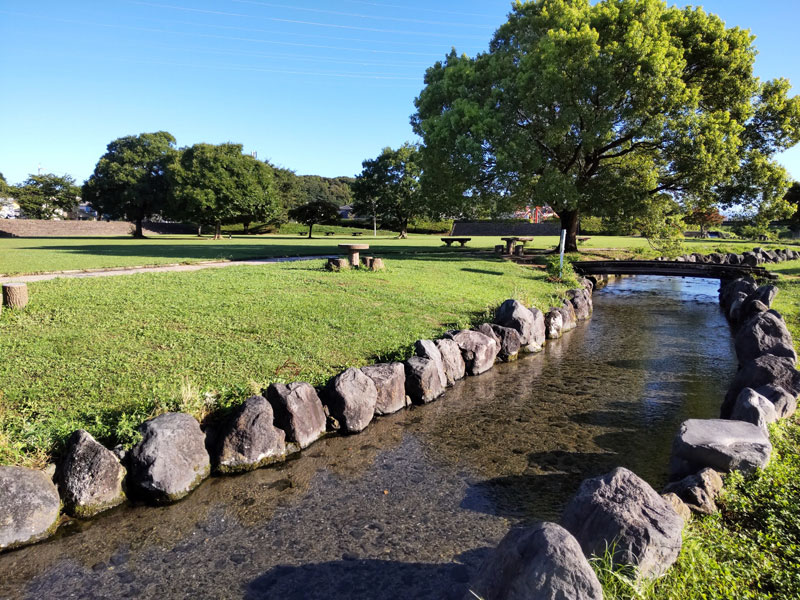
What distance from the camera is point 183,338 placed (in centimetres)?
796

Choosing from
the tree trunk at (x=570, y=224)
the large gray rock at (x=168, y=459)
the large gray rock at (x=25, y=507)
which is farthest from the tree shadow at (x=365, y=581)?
the tree trunk at (x=570, y=224)

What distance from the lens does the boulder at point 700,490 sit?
402 centimetres

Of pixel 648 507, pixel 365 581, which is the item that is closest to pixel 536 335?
pixel 648 507

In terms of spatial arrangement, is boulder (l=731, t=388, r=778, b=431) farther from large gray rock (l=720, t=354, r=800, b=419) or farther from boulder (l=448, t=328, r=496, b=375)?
boulder (l=448, t=328, r=496, b=375)

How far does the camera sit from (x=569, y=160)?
23328 millimetres

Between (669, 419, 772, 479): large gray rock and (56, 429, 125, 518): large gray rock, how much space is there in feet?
18.0

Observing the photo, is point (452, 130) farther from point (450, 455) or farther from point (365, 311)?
point (450, 455)

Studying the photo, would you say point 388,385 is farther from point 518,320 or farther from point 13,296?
point 13,296

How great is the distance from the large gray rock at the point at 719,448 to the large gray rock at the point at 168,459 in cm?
486

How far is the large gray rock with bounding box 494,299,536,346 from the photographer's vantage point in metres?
10.4

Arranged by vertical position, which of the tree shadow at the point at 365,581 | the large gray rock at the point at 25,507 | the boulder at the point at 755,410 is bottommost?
the tree shadow at the point at 365,581

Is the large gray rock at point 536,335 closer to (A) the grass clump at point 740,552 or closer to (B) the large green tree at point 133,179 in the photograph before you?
(A) the grass clump at point 740,552

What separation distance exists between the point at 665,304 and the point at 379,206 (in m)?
37.6

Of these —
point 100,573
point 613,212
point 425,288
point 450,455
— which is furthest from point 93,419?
point 613,212
